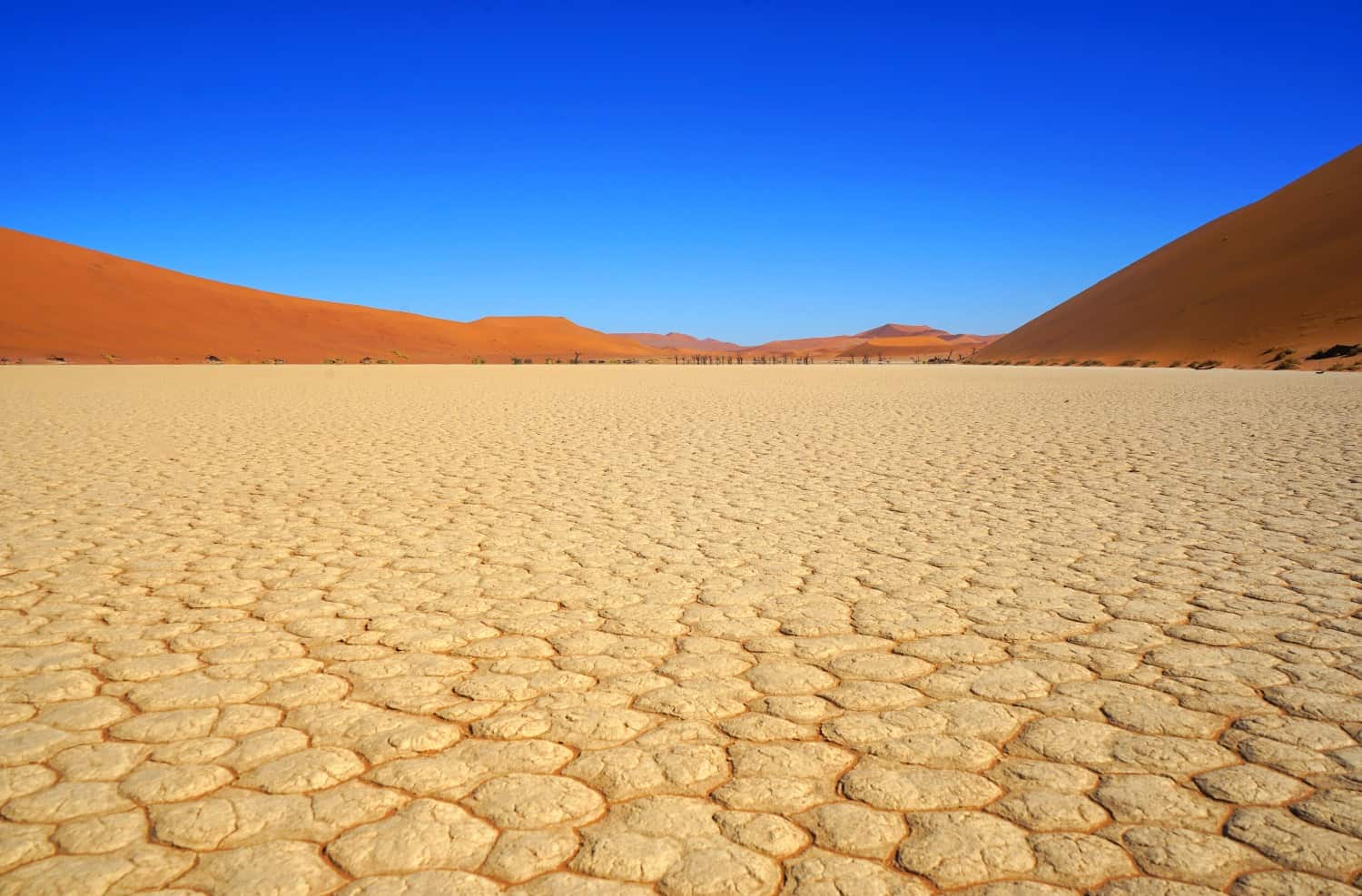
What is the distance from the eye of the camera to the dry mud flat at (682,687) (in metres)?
1.78

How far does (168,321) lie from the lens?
47625 mm

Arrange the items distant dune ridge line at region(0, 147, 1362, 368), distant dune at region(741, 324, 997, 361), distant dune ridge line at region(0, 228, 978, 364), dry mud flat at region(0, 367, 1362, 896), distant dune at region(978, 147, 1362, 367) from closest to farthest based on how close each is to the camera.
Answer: dry mud flat at region(0, 367, 1362, 896)
distant dune at region(978, 147, 1362, 367)
distant dune ridge line at region(0, 147, 1362, 368)
distant dune ridge line at region(0, 228, 978, 364)
distant dune at region(741, 324, 997, 361)

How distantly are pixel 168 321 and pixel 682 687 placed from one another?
5353 centimetres

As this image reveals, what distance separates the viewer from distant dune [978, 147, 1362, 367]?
32375 millimetres

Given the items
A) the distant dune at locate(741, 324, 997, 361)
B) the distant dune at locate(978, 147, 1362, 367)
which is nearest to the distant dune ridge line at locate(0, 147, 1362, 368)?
the distant dune at locate(978, 147, 1362, 367)

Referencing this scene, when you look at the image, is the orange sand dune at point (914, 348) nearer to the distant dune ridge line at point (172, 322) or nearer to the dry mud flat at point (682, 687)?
the distant dune ridge line at point (172, 322)

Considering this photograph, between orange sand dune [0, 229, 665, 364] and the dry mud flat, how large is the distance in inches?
1541

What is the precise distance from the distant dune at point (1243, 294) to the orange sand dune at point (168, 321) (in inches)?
1428

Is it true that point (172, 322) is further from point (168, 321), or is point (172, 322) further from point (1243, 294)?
point (1243, 294)

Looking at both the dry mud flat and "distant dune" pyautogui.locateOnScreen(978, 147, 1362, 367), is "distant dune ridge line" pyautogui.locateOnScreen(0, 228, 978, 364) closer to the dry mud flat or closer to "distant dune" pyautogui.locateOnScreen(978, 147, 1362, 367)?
"distant dune" pyautogui.locateOnScreen(978, 147, 1362, 367)

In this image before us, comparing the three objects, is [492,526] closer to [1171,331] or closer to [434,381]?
[434,381]

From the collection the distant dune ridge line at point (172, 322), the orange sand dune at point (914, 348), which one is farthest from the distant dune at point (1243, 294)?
the distant dune ridge line at point (172, 322)

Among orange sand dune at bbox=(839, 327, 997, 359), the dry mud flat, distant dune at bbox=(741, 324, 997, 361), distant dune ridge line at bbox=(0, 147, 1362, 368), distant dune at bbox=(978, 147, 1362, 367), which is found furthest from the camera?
distant dune at bbox=(741, 324, 997, 361)

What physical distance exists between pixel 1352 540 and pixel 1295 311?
35606 millimetres
